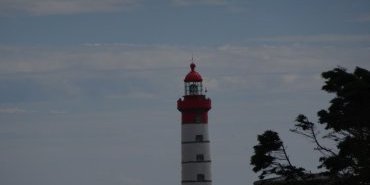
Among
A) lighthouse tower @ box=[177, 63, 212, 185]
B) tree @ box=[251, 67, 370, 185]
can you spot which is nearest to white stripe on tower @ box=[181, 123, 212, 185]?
lighthouse tower @ box=[177, 63, 212, 185]

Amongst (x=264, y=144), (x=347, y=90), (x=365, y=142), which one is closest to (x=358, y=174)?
(x=365, y=142)

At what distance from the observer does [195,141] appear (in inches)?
2633

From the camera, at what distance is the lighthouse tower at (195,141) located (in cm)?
6662

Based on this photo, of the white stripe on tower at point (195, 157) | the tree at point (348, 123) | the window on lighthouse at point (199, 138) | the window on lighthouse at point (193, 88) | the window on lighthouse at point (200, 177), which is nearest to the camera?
the tree at point (348, 123)

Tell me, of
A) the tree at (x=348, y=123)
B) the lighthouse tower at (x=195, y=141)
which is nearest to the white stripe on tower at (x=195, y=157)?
the lighthouse tower at (x=195, y=141)

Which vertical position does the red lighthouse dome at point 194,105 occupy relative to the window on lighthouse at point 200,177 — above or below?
above

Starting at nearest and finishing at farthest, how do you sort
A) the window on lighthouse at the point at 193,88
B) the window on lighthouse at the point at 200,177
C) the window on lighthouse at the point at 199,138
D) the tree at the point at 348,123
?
1. the tree at the point at 348,123
2. the window on lighthouse at the point at 200,177
3. the window on lighthouse at the point at 199,138
4. the window on lighthouse at the point at 193,88

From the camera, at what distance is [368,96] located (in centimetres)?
4541

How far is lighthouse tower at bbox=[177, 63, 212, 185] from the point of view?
6662 centimetres

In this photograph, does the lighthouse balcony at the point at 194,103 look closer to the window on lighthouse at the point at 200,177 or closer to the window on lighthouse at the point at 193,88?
the window on lighthouse at the point at 193,88

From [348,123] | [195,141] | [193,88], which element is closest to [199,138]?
[195,141]

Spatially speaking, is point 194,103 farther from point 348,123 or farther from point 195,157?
point 348,123

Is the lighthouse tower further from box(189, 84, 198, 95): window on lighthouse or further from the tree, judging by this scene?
the tree

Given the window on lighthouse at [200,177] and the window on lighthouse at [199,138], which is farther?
the window on lighthouse at [199,138]
